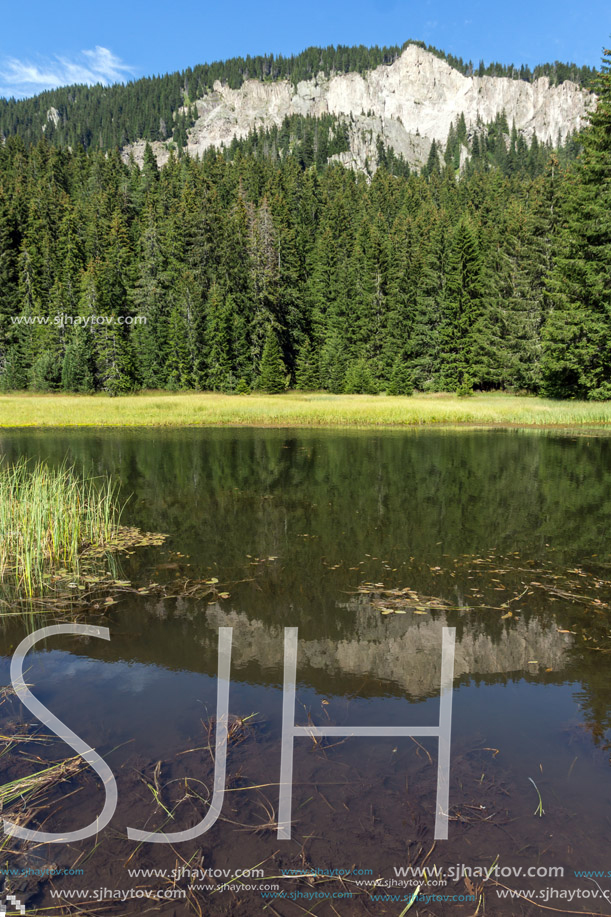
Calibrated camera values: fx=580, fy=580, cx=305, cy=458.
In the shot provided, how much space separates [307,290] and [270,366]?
66.4 ft

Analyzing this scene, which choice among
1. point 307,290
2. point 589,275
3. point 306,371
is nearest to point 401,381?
point 306,371

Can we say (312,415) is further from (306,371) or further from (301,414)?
(306,371)

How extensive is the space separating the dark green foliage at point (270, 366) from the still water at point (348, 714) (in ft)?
162

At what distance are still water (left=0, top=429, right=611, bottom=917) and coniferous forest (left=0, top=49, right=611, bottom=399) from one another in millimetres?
34921

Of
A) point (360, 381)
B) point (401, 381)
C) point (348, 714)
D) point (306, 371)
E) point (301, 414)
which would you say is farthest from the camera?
point (306, 371)

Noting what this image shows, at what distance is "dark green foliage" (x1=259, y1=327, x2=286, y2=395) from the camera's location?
60219 mm

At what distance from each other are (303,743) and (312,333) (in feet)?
234

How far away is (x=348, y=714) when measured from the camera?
4754 mm

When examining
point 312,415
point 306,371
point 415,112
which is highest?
point 415,112

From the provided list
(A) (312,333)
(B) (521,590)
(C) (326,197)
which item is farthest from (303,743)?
(C) (326,197)

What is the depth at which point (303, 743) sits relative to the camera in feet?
14.3

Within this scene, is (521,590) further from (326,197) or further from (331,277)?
(326,197)

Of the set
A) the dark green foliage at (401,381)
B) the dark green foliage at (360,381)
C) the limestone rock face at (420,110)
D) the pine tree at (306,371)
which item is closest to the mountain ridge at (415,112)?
the limestone rock face at (420,110)

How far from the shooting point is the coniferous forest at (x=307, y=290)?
41.7m
